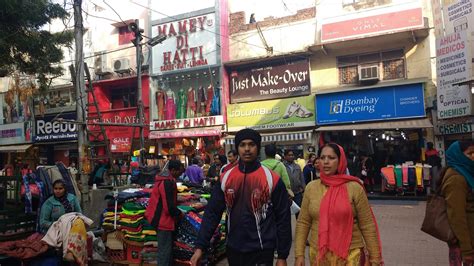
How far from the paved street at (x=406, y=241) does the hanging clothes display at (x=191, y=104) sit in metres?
10.6

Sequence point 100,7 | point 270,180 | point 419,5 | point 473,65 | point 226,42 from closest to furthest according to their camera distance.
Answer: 1. point 270,180
2. point 473,65
3. point 419,5
4. point 226,42
5. point 100,7

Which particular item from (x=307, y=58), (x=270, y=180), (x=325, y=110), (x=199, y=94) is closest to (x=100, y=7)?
(x=199, y=94)

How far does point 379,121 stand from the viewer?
15.0 meters

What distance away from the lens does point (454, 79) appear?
11.9 metres

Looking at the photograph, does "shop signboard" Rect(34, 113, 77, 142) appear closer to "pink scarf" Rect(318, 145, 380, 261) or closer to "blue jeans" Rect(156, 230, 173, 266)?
"blue jeans" Rect(156, 230, 173, 266)

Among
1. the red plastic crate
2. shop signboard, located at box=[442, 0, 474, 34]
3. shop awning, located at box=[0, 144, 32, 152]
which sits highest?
shop signboard, located at box=[442, 0, 474, 34]

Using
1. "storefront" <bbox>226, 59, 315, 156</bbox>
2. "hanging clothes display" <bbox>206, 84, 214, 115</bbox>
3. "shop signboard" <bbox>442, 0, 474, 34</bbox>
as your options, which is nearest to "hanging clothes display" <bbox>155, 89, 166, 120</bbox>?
"hanging clothes display" <bbox>206, 84, 214, 115</bbox>

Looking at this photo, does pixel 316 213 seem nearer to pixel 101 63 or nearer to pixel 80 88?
pixel 80 88

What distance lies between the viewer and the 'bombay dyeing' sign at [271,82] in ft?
55.3

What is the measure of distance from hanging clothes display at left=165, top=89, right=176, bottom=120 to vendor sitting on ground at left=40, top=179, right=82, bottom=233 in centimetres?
1415

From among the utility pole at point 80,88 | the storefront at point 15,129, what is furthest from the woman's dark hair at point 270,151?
the storefront at point 15,129

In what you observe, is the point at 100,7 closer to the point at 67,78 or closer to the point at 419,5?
the point at 67,78

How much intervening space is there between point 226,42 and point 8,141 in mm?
15535

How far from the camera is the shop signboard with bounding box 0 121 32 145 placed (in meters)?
23.7
